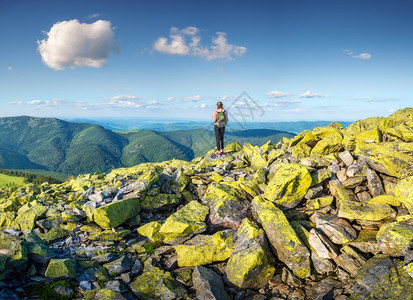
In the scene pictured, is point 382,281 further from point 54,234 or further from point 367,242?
point 54,234

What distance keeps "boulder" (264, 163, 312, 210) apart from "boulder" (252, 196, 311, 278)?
166cm

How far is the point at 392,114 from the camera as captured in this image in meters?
22.5

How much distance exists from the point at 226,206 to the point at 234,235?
2.20 meters

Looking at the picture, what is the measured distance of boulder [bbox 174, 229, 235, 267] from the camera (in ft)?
37.0

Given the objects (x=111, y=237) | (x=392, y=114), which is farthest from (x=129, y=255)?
(x=392, y=114)

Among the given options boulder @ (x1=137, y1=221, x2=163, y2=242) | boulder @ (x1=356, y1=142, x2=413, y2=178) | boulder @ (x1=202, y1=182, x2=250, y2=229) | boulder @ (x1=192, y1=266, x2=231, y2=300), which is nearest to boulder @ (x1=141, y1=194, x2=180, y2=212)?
boulder @ (x1=137, y1=221, x2=163, y2=242)

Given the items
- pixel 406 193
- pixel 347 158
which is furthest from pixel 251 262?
pixel 347 158

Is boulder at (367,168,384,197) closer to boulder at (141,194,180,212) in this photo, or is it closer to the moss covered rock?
the moss covered rock

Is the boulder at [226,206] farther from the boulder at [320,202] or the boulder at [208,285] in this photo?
the boulder at [320,202]

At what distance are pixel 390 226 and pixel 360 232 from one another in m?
1.74

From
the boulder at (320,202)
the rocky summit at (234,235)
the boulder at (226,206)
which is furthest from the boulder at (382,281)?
the boulder at (226,206)

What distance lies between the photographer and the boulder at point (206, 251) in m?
11.3

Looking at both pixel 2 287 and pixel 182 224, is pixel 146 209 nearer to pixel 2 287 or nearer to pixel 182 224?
pixel 182 224

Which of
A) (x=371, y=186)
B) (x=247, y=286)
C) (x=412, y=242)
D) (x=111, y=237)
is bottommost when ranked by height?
(x=247, y=286)
